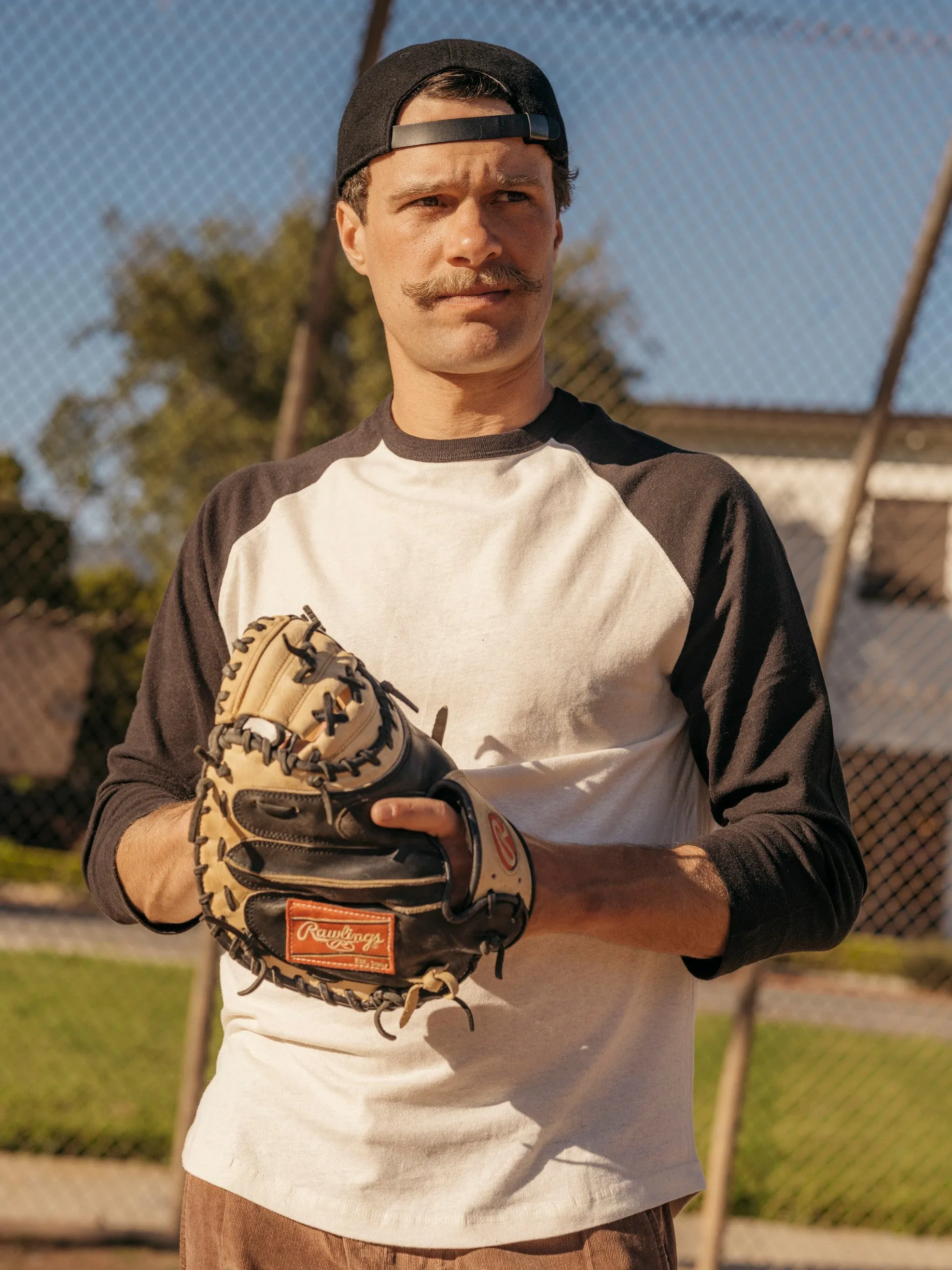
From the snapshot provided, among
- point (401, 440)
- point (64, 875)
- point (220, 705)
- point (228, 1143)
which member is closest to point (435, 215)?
point (401, 440)

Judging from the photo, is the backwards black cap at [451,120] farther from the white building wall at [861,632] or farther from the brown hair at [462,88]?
the white building wall at [861,632]

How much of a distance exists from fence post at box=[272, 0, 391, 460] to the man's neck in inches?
79.5

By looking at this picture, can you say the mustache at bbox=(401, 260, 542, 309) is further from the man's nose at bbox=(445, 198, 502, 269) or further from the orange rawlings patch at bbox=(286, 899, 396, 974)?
the orange rawlings patch at bbox=(286, 899, 396, 974)

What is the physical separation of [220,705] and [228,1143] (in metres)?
0.57

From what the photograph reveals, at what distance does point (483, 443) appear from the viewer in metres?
1.76

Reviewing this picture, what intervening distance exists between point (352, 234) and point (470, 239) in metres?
0.31

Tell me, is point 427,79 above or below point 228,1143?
above

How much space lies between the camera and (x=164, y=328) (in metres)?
6.66

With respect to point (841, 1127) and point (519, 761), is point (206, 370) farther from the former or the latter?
point (519, 761)

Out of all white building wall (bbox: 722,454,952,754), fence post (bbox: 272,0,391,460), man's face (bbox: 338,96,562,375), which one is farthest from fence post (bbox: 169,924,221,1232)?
man's face (bbox: 338,96,562,375)

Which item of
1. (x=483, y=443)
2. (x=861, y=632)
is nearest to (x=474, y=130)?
(x=483, y=443)

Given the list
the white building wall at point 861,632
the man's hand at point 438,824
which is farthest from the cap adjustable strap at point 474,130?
the white building wall at point 861,632

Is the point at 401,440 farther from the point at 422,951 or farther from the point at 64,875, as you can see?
the point at 64,875

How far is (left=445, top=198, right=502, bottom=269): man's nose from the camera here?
1.66 metres
